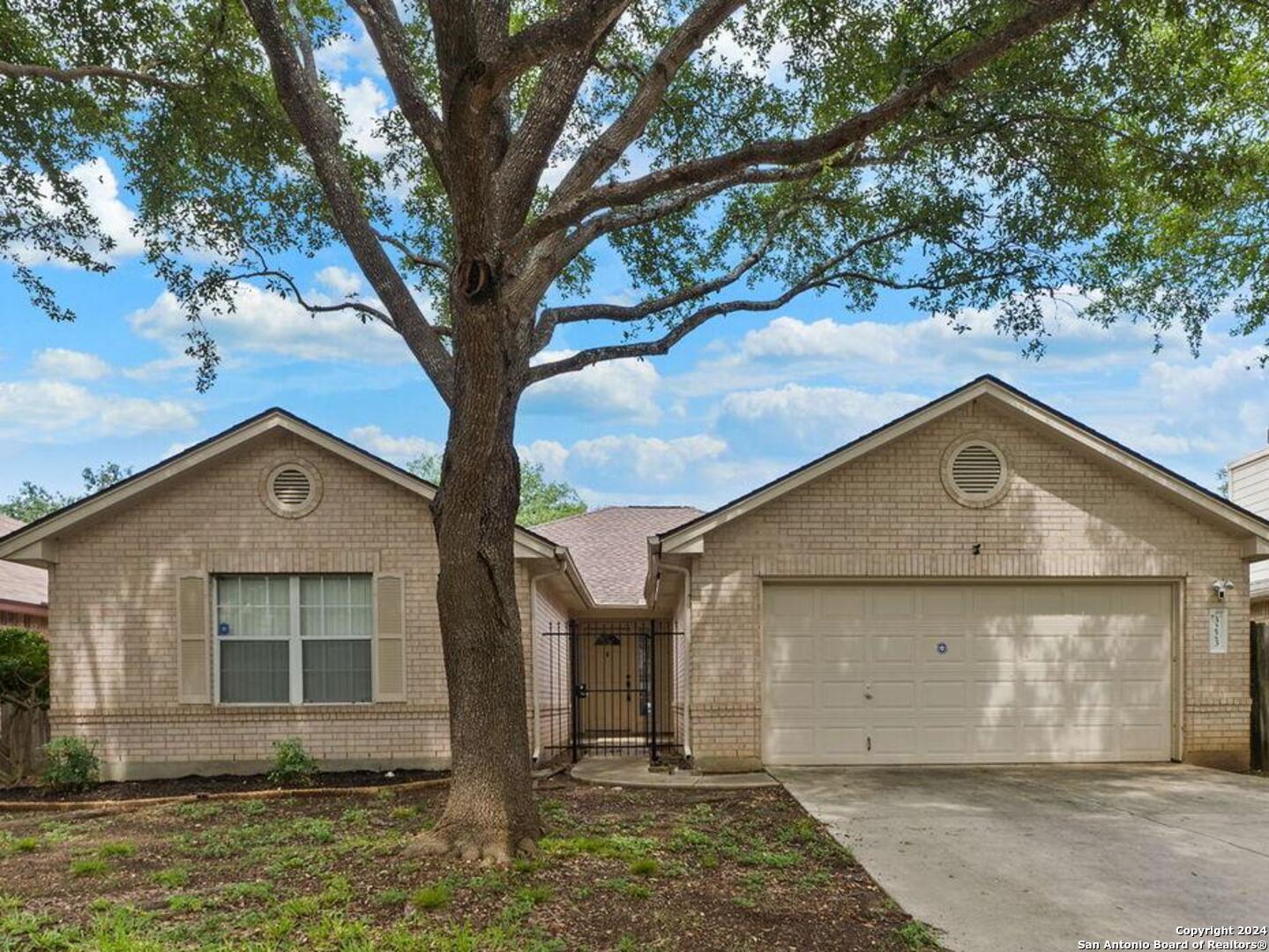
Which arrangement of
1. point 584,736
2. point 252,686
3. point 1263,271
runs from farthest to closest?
point 584,736, point 1263,271, point 252,686

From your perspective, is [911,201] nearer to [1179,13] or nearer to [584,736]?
[1179,13]

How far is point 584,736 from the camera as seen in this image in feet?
63.2

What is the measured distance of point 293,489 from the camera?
39.9 feet

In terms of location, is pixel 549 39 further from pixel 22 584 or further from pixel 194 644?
pixel 22 584

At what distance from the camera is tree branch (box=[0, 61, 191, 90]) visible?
32.6 ft

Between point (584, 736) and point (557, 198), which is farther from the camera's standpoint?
point (584, 736)

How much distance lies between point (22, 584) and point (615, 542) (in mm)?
12244

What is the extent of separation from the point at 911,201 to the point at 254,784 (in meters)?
11.3

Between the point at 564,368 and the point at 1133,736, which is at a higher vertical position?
the point at 564,368

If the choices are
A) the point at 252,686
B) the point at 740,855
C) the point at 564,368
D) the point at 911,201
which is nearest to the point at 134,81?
the point at 564,368

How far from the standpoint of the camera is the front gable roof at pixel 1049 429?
11703 mm

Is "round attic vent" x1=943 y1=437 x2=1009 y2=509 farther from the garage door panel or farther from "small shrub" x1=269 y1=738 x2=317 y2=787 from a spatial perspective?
"small shrub" x1=269 y1=738 x2=317 y2=787

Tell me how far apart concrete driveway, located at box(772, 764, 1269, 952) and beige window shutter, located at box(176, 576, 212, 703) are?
7223 mm

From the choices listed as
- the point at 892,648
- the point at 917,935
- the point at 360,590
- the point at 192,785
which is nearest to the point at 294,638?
the point at 360,590
